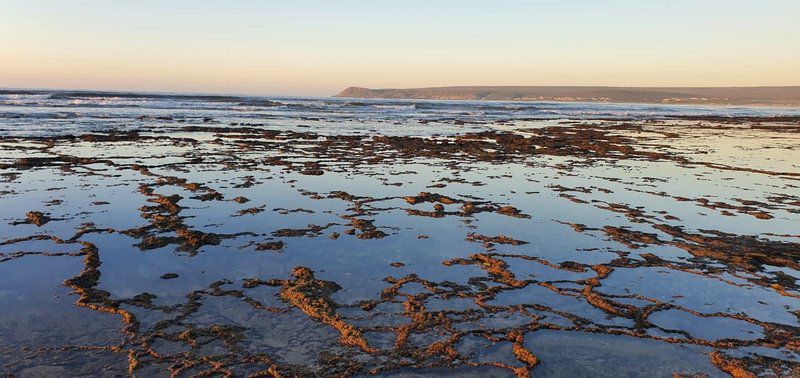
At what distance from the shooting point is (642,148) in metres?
21.9

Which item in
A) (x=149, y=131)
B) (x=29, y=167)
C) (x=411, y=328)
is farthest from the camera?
(x=149, y=131)

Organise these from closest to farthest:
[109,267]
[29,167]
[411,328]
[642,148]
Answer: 1. [411,328]
2. [109,267]
3. [29,167]
4. [642,148]

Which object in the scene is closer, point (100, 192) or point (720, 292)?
point (720, 292)

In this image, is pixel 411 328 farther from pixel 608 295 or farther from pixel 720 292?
pixel 720 292

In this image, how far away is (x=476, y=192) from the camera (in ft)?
39.2

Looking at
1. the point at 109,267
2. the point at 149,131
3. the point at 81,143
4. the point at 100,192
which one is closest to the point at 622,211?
the point at 109,267

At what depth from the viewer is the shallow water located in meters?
4.52

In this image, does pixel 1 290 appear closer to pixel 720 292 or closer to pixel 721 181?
pixel 720 292

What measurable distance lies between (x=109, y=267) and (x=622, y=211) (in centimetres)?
929

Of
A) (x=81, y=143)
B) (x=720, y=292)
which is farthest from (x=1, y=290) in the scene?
(x=81, y=143)

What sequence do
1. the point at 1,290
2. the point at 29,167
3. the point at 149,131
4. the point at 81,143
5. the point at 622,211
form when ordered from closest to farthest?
the point at 1,290 < the point at 622,211 < the point at 29,167 < the point at 81,143 < the point at 149,131

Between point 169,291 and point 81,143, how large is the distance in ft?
54.0

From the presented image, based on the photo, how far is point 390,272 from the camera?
6.62m

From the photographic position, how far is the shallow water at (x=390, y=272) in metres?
4.52
